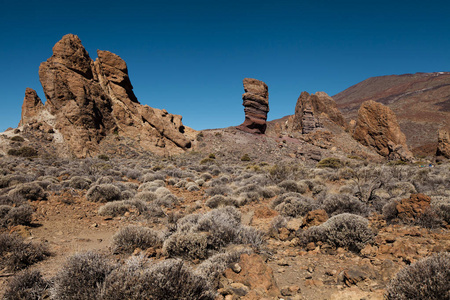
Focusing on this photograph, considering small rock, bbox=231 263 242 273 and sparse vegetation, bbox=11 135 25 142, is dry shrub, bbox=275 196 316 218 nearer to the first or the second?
small rock, bbox=231 263 242 273

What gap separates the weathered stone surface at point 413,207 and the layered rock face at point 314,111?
42.8 metres

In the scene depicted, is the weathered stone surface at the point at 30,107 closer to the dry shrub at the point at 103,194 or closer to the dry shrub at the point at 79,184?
the dry shrub at the point at 79,184

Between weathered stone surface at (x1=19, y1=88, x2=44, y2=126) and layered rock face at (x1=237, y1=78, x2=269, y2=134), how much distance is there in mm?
30757

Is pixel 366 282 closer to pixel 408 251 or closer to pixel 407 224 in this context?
pixel 408 251

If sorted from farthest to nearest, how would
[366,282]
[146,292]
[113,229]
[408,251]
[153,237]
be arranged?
[113,229] → [153,237] → [408,251] → [366,282] → [146,292]

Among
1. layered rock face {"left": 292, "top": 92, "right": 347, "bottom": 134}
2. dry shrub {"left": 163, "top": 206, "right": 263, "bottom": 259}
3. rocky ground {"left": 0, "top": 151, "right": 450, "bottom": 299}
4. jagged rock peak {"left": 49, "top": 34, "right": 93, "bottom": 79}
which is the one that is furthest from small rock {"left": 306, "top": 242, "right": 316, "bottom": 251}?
layered rock face {"left": 292, "top": 92, "right": 347, "bottom": 134}

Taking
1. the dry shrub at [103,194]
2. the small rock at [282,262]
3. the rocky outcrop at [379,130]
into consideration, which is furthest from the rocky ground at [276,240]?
the rocky outcrop at [379,130]

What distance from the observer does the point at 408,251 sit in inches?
151

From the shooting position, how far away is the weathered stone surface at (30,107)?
1201 inches

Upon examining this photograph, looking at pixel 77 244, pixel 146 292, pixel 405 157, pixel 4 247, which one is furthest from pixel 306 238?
pixel 405 157

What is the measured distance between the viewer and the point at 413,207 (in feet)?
18.3

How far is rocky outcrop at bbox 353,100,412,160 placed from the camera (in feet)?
128

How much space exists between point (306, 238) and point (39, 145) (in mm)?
33291

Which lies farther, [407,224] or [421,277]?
[407,224]
